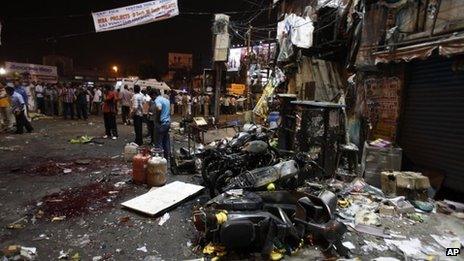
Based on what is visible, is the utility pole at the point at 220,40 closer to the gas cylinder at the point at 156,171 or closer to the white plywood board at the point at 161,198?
the gas cylinder at the point at 156,171

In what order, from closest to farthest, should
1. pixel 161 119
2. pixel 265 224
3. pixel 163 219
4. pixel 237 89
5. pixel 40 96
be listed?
1. pixel 265 224
2. pixel 163 219
3. pixel 161 119
4. pixel 40 96
5. pixel 237 89

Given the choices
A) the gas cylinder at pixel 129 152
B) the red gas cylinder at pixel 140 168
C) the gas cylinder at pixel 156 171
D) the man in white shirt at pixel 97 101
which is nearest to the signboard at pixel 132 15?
the gas cylinder at pixel 129 152

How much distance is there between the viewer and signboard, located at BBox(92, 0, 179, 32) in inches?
547

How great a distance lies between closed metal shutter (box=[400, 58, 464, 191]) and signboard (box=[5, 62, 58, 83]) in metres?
28.4

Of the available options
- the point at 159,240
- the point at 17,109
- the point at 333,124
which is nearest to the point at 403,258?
the point at 159,240

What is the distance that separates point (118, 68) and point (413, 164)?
63.8 meters

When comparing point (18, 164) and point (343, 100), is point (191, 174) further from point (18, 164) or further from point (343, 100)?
point (343, 100)

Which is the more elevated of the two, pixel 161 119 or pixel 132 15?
pixel 132 15

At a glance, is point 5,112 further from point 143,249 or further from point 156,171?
point 143,249

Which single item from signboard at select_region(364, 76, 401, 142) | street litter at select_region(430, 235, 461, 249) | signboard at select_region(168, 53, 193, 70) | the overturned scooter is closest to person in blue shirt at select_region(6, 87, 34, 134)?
the overturned scooter

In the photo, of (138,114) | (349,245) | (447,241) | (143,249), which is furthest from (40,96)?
(447,241)

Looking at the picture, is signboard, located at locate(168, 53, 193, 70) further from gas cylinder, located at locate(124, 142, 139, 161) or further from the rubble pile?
the rubble pile

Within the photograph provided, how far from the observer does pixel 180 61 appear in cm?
5381

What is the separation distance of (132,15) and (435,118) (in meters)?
12.3
